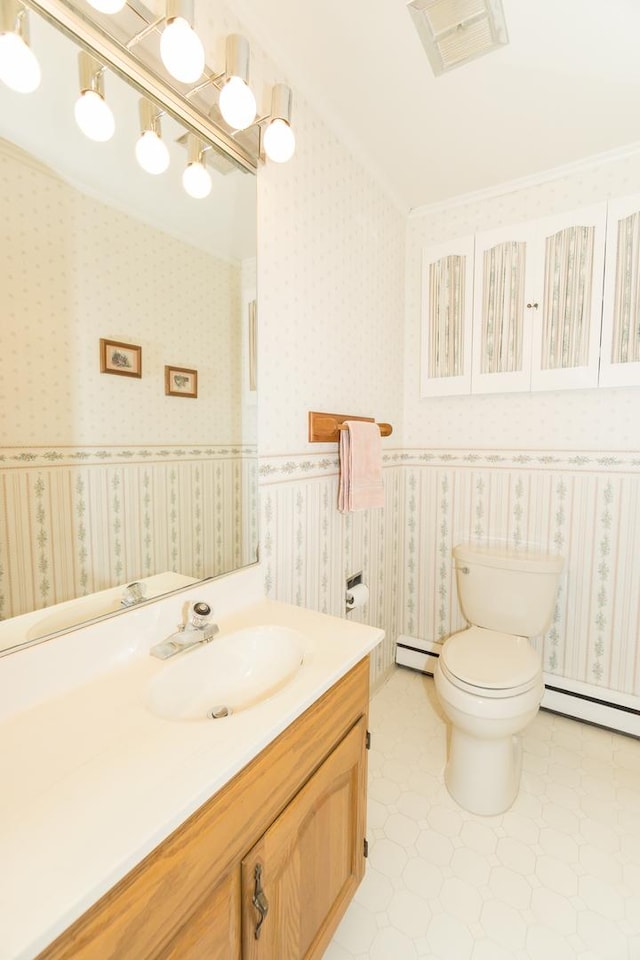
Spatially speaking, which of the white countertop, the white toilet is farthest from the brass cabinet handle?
the white toilet

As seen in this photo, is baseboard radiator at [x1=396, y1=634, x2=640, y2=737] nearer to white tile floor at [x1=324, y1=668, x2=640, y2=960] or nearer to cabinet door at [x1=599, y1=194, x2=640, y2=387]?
white tile floor at [x1=324, y1=668, x2=640, y2=960]

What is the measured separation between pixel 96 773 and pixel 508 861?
1.36 meters

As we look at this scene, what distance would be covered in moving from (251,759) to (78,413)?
0.71 m

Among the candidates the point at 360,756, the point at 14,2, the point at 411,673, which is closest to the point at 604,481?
the point at 411,673

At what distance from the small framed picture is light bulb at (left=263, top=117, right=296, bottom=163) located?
0.60 m

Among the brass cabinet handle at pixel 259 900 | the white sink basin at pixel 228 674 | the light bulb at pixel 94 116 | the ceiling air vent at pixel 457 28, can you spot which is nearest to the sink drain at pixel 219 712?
the white sink basin at pixel 228 674

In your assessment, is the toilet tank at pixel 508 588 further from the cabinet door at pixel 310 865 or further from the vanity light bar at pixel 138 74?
the vanity light bar at pixel 138 74

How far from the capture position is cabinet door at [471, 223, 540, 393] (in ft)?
6.25

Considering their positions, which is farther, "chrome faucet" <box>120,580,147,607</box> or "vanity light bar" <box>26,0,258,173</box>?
"chrome faucet" <box>120,580,147,607</box>

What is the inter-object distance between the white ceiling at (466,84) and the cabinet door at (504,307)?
275mm

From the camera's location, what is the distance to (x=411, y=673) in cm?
232

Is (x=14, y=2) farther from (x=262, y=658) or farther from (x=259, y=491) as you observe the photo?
(x=262, y=658)

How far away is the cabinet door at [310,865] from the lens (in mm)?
733

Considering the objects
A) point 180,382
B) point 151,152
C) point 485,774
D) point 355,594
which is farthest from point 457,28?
point 485,774
